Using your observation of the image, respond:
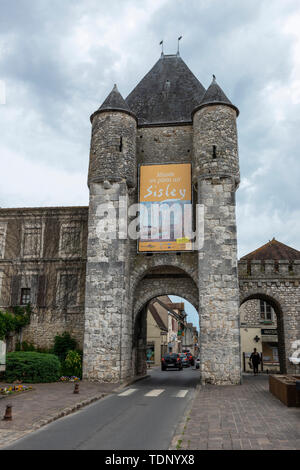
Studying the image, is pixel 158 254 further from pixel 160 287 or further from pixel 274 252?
pixel 274 252

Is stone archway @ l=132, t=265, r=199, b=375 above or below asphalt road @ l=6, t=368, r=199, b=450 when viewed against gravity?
above

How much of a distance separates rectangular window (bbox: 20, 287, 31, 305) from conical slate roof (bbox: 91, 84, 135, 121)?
27.5 feet

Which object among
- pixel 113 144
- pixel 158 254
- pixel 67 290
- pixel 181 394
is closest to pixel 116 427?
pixel 181 394

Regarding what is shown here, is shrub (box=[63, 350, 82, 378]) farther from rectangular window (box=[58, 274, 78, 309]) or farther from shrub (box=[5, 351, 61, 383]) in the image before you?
rectangular window (box=[58, 274, 78, 309])

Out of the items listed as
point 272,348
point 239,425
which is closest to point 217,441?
point 239,425

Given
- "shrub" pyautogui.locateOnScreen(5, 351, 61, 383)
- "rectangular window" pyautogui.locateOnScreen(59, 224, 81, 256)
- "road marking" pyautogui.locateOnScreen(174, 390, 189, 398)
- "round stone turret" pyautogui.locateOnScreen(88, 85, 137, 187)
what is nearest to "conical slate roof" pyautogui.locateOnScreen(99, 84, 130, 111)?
"round stone turret" pyautogui.locateOnScreen(88, 85, 137, 187)

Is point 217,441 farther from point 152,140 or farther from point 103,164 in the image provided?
point 152,140

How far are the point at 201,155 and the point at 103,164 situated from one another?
4.00m

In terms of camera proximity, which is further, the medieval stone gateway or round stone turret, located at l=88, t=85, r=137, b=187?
round stone turret, located at l=88, t=85, r=137, b=187

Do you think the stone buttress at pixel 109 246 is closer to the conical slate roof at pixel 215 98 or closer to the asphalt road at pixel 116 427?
the conical slate roof at pixel 215 98

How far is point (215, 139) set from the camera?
53.1ft

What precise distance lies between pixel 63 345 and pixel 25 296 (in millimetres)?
3082

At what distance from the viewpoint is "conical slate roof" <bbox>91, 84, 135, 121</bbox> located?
56.3 ft

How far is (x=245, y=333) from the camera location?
80.3 ft
